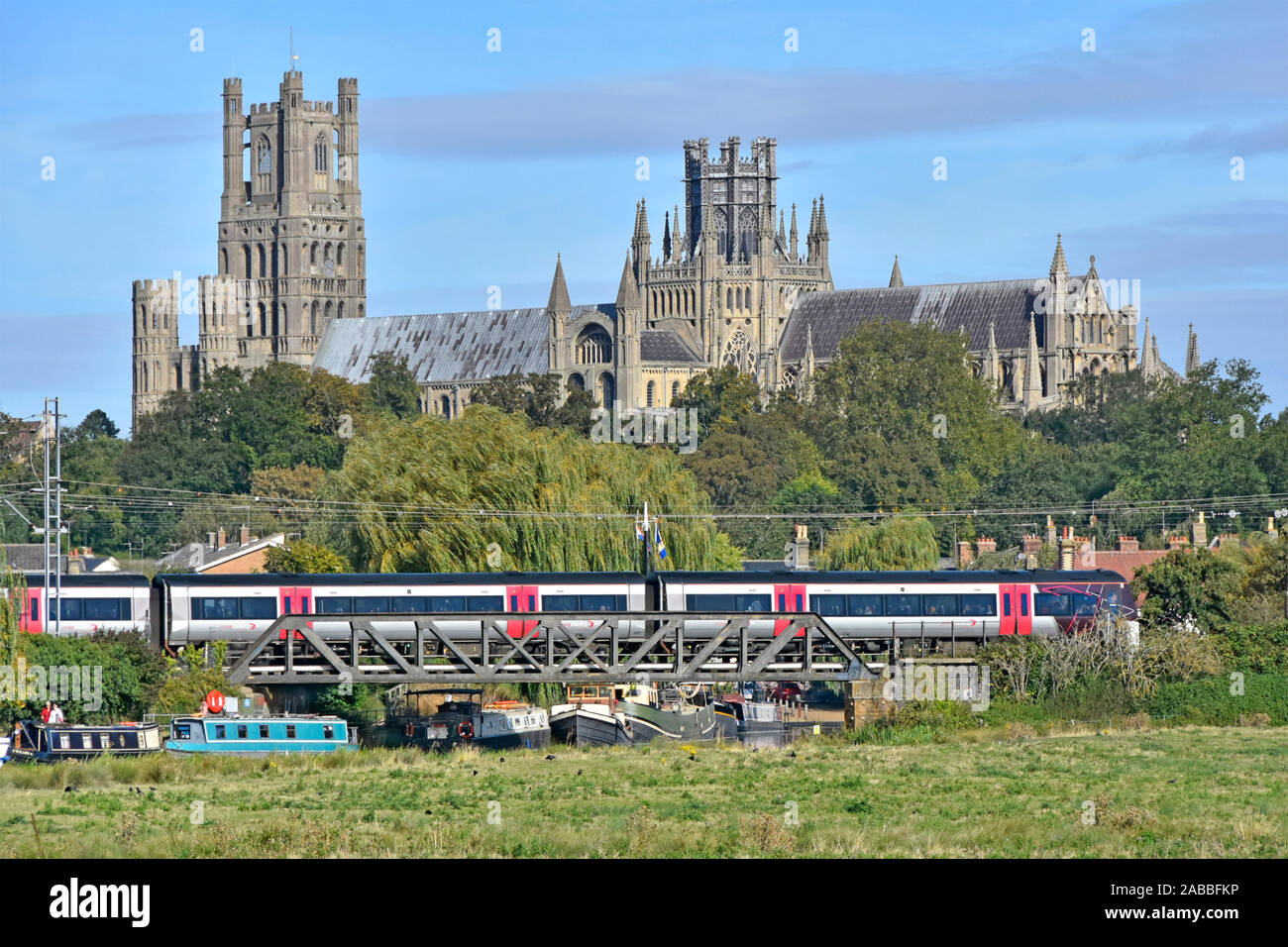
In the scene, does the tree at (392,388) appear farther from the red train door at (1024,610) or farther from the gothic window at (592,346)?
the red train door at (1024,610)

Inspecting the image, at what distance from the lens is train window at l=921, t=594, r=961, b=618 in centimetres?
5194

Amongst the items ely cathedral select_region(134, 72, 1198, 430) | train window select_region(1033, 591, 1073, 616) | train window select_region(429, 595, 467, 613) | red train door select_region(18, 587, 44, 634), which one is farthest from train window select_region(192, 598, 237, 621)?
ely cathedral select_region(134, 72, 1198, 430)

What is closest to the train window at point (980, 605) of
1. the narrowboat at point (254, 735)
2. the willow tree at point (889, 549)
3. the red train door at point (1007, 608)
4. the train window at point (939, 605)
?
the red train door at point (1007, 608)

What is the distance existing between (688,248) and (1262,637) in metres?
141

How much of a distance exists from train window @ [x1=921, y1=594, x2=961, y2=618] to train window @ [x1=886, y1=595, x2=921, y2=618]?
14cm

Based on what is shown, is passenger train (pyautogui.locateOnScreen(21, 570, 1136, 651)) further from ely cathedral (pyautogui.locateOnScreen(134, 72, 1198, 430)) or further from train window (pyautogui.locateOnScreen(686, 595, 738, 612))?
ely cathedral (pyautogui.locateOnScreen(134, 72, 1198, 430))

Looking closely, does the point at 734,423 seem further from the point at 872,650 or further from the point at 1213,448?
the point at 872,650

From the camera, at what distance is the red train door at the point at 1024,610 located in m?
52.2

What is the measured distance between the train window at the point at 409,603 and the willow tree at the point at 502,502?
993cm

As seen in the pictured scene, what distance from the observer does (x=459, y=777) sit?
38.4m

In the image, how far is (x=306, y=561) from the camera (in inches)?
2665
